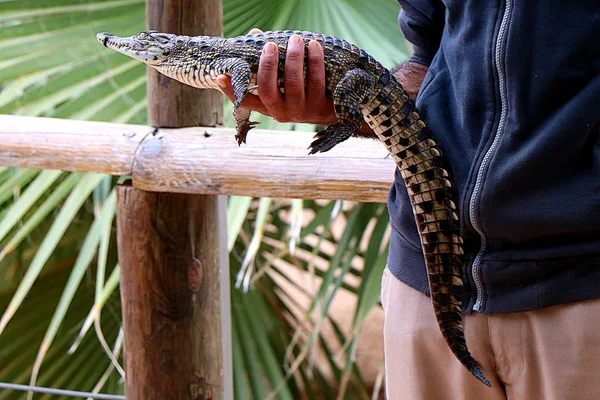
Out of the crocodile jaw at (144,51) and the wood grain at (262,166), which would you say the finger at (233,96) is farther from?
the wood grain at (262,166)

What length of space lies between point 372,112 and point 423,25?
16 cm

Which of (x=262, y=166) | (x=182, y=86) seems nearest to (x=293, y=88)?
(x=262, y=166)

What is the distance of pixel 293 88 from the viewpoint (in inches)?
43.2

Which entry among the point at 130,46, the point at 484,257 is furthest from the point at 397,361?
the point at 130,46

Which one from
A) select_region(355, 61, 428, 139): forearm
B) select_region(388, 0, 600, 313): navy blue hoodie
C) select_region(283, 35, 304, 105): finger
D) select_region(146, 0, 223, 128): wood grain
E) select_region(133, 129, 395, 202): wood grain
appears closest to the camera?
select_region(388, 0, 600, 313): navy blue hoodie

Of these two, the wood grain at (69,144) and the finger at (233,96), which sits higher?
the wood grain at (69,144)

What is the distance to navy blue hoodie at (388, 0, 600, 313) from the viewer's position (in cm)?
90

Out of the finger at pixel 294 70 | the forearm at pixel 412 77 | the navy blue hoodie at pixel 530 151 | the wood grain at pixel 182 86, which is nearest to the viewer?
the navy blue hoodie at pixel 530 151

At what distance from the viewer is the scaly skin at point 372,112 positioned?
99 cm

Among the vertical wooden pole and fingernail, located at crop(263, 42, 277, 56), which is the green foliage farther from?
fingernail, located at crop(263, 42, 277, 56)

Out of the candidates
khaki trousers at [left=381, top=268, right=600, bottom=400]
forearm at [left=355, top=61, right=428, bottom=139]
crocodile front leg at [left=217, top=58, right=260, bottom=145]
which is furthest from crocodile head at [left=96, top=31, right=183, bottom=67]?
khaki trousers at [left=381, top=268, right=600, bottom=400]

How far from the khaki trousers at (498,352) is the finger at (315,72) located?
12.0 inches

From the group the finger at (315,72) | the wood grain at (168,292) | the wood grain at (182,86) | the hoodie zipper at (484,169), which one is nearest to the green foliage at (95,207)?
the wood grain at (168,292)

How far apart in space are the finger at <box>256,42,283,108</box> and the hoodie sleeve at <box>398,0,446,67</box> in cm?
25
